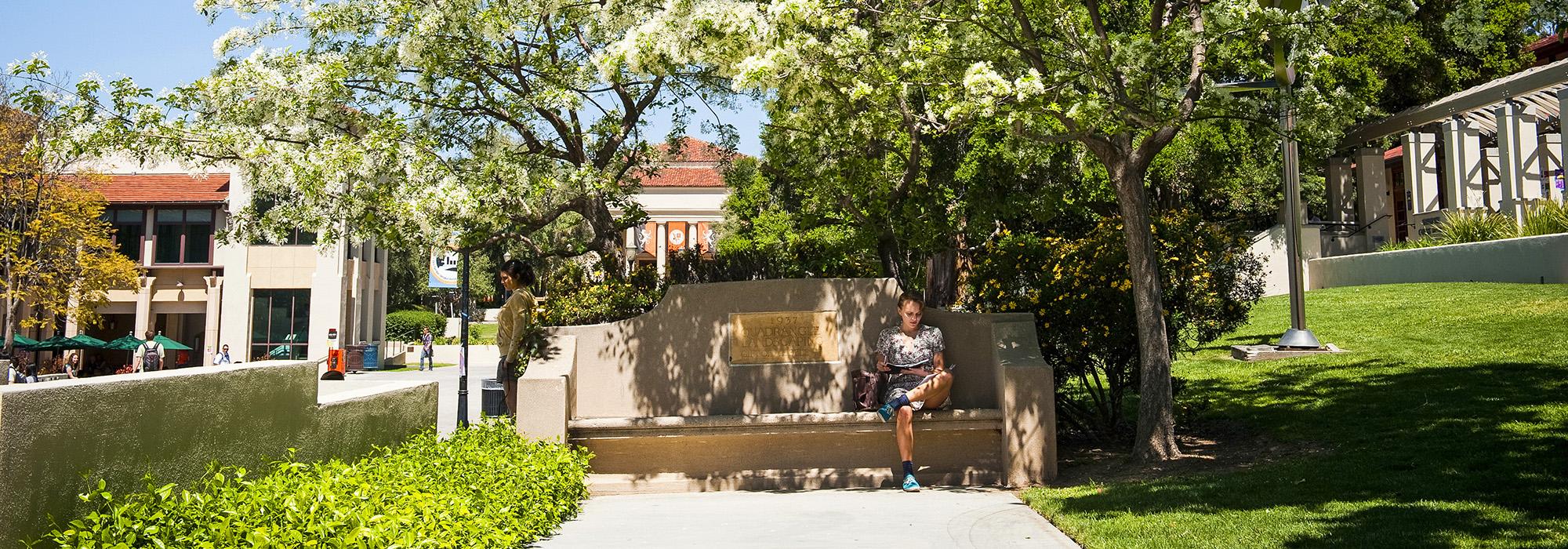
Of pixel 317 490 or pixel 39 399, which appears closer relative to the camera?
pixel 39 399

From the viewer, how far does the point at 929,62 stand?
31.2ft

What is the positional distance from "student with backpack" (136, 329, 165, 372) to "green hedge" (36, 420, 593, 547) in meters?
26.9

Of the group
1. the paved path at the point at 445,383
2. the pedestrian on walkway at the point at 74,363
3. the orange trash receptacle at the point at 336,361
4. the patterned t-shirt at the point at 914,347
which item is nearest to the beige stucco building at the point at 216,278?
the pedestrian on walkway at the point at 74,363

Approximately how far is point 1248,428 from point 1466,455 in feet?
9.34

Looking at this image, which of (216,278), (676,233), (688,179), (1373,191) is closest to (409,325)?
(676,233)

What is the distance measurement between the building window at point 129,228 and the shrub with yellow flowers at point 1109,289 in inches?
1696

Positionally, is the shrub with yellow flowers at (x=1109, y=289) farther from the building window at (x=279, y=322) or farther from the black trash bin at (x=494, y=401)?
Result: the building window at (x=279, y=322)

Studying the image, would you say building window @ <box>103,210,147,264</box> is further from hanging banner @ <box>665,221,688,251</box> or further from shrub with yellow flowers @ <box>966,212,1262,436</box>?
shrub with yellow flowers @ <box>966,212,1262,436</box>

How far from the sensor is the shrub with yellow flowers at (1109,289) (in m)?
9.98

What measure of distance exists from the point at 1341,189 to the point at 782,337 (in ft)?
94.7

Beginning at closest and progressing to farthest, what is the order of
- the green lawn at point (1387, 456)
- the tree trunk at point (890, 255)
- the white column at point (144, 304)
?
the green lawn at point (1387, 456) < the tree trunk at point (890, 255) < the white column at point (144, 304)

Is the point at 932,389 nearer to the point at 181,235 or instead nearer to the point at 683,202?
the point at 181,235

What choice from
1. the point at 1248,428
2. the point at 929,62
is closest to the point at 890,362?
the point at 929,62

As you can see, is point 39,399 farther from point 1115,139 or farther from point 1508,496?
point 1115,139
